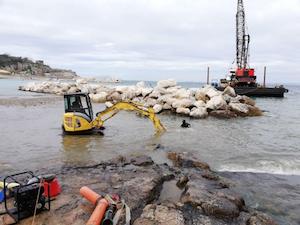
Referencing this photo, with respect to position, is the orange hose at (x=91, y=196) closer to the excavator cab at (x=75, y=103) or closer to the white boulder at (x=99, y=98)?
the excavator cab at (x=75, y=103)

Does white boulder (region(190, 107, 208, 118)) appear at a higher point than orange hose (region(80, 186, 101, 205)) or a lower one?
lower

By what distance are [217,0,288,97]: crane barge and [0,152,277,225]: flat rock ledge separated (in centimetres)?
3986

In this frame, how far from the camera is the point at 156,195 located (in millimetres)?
6621

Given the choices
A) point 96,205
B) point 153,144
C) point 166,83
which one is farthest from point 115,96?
point 96,205

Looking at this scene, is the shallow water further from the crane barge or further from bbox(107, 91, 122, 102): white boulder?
the crane barge

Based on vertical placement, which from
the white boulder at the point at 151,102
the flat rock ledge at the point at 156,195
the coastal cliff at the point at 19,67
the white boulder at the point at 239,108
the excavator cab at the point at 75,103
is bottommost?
the flat rock ledge at the point at 156,195

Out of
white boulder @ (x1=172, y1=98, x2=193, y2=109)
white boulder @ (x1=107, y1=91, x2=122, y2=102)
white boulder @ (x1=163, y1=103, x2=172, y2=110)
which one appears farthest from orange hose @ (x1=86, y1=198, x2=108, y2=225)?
white boulder @ (x1=107, y1=91, x2=122, y2=102)

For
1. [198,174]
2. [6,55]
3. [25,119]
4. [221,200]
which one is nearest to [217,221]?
[221,200]

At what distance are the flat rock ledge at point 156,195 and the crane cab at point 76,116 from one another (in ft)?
16.3

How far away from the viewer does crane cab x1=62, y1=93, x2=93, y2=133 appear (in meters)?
13.4

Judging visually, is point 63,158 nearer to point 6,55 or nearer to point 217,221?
point 217,221

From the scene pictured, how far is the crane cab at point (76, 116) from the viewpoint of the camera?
528 inches

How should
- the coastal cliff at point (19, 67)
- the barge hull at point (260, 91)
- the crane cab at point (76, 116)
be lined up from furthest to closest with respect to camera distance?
the coastal cliff at point (19, 67)
the barge hull at point (260, 91)
the crane cab at point (76, 116)

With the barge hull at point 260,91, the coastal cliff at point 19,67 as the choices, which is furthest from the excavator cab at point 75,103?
the coastal cliff at point 19,67
